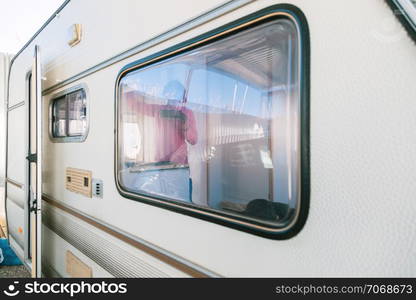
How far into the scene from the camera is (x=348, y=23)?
85 centimetres

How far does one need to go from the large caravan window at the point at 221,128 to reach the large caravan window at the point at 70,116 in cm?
64

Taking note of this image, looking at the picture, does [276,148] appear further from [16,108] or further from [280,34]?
[16,108]

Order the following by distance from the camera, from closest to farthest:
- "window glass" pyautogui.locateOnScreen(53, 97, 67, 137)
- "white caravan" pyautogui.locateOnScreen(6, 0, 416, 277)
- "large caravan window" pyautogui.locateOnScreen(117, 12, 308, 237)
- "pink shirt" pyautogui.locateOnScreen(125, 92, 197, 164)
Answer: "white caravan" pyautogui.locateOnScreen(6, 0, 416, 277)
"large caravan window" pyautogui.locateOnScreen(117, 12, 308, 237)
"pink shirt" pyautogui.locateOnScreen(125, 92, 197, 164)
"window glass" pyautogui.locateOnScreen(53, 97, 67, 137)

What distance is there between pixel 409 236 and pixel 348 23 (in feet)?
2.09

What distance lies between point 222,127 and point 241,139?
0.48 ft

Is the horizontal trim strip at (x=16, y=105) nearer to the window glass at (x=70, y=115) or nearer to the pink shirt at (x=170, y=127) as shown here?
the window glass at (x=70, y=115)

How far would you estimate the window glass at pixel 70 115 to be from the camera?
7.55ft

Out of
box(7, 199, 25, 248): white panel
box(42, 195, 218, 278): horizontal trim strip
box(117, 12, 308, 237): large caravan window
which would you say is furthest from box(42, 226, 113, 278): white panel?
box(117, 12, 308, 237): large caravan window

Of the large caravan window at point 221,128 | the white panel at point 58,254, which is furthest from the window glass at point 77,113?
the white panel at point 58,254

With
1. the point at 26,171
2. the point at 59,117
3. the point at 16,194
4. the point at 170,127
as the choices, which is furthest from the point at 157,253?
the point at 16,194

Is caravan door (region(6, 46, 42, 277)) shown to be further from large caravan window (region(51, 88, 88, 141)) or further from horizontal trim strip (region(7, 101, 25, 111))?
large caravan window (region(51, 88, 88, 141))

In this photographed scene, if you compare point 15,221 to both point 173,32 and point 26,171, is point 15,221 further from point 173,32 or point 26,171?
point 173,32

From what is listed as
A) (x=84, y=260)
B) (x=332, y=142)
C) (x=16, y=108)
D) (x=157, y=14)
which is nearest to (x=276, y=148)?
(x=332, y=142)

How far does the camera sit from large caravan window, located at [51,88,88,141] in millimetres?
2297
